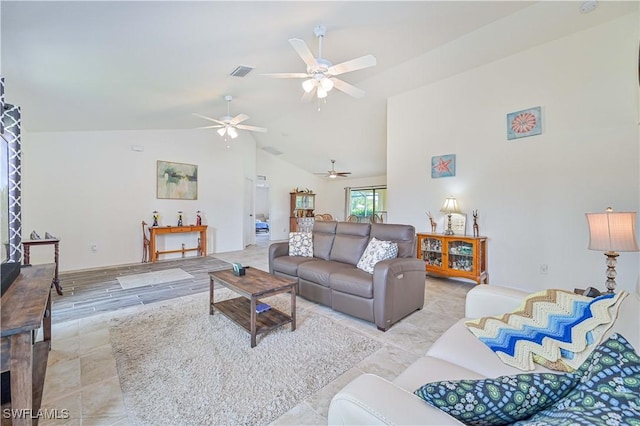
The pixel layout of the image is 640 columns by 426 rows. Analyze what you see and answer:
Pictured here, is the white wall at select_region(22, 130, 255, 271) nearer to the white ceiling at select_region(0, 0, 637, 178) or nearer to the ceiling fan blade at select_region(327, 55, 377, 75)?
the white ceiling at select_region(0, 0, 637, 178)

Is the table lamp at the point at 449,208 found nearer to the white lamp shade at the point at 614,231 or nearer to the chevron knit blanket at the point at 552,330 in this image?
the white lamp shade at the point at 614,231

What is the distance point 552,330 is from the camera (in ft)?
4.34

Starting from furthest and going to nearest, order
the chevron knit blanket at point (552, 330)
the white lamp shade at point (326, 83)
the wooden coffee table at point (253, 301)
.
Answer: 1. the white lamp shade at point (326, 83)
2. the wooden coffee table at point (253, 301)
3. the chevron knit blanket at point (552, 330)

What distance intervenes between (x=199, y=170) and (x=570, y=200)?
6.79 m

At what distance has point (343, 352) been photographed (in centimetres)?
215

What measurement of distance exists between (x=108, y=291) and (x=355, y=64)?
4199mm

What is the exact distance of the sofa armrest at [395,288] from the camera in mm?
2475

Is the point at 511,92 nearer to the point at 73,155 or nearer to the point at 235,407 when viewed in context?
the point at 235,407

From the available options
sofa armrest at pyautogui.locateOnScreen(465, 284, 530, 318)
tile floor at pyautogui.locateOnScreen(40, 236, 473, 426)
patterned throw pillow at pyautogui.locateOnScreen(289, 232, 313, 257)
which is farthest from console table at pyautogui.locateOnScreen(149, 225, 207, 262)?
sofa armrest at pyautogui.locateOnScreen(465, 284, 530, 318)

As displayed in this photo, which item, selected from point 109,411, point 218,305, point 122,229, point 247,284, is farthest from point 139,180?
point 109,411

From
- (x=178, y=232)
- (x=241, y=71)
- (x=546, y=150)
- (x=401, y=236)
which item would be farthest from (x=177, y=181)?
(x=546, y=150)

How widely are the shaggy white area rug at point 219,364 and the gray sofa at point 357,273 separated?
0.27m

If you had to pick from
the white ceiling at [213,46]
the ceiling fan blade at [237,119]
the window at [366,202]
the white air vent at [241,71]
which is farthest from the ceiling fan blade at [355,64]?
the window at [366,202]

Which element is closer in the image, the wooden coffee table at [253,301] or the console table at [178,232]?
the wooden coffee table at [253,301]
